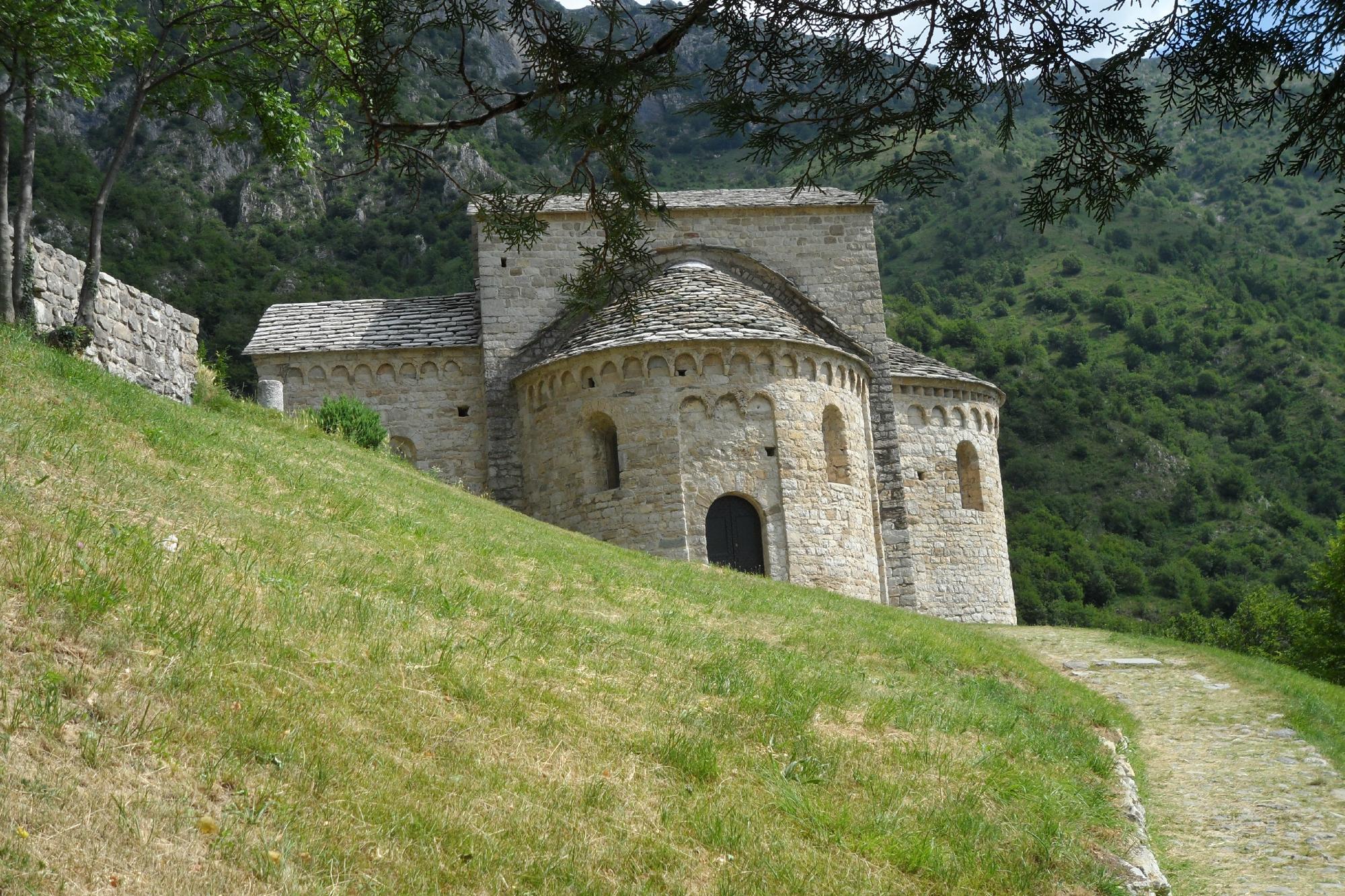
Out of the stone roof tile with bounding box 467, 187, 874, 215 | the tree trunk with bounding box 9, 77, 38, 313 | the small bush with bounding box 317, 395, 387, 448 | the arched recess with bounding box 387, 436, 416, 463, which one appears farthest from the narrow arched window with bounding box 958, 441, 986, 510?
the tree trunk with bounding box 9, 77, 38, 313

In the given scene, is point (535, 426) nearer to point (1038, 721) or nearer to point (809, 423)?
point (809, 423)

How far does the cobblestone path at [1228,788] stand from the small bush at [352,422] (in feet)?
31.3

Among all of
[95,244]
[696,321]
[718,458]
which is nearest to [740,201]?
[696,321]

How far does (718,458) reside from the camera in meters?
15.9

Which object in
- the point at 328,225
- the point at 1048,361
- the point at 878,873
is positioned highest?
the point at 328,225

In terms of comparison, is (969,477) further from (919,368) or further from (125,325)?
(125,325)

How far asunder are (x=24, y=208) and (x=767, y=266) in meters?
11.7

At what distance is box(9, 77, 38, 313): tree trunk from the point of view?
1025cm

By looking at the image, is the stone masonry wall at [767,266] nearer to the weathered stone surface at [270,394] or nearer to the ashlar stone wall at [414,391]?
the ashlar stone wall at [414,391]

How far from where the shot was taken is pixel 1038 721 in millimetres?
7770

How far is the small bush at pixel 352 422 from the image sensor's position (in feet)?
49.9

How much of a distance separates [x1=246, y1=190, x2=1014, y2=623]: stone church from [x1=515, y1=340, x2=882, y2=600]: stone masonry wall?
3 cm

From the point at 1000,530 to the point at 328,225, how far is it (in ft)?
107

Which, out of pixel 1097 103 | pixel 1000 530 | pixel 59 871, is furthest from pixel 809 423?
pixel 59 871
